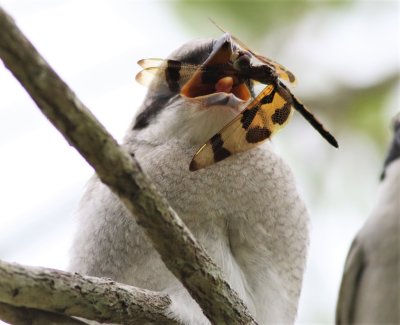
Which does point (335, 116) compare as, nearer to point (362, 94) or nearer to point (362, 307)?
point (362, 94)

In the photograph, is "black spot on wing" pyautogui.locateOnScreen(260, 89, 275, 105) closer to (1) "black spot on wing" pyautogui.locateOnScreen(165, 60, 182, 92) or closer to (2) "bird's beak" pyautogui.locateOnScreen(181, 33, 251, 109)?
(2) "bird's beak" pyautogui.locateOnScreen(181, 33, 251, 109)

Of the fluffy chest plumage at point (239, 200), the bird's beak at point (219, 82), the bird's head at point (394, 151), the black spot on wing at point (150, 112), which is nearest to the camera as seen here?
the bird's head at point (394, 151)

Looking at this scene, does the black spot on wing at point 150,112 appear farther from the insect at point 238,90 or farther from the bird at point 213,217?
the insect at point 238,90

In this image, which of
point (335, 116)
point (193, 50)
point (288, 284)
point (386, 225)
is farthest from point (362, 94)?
point (386, 225)

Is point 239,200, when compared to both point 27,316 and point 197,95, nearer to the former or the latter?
point 197,95

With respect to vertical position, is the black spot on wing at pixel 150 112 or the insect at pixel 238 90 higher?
the black spot on wing at pixel 150 112

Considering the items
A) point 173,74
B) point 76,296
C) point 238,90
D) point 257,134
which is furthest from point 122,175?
point 173,74

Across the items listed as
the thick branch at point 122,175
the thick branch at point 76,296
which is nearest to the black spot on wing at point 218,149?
the thick branch at point 76,296

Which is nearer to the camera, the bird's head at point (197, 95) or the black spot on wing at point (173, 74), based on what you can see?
the bird's head at point (197, 95)
